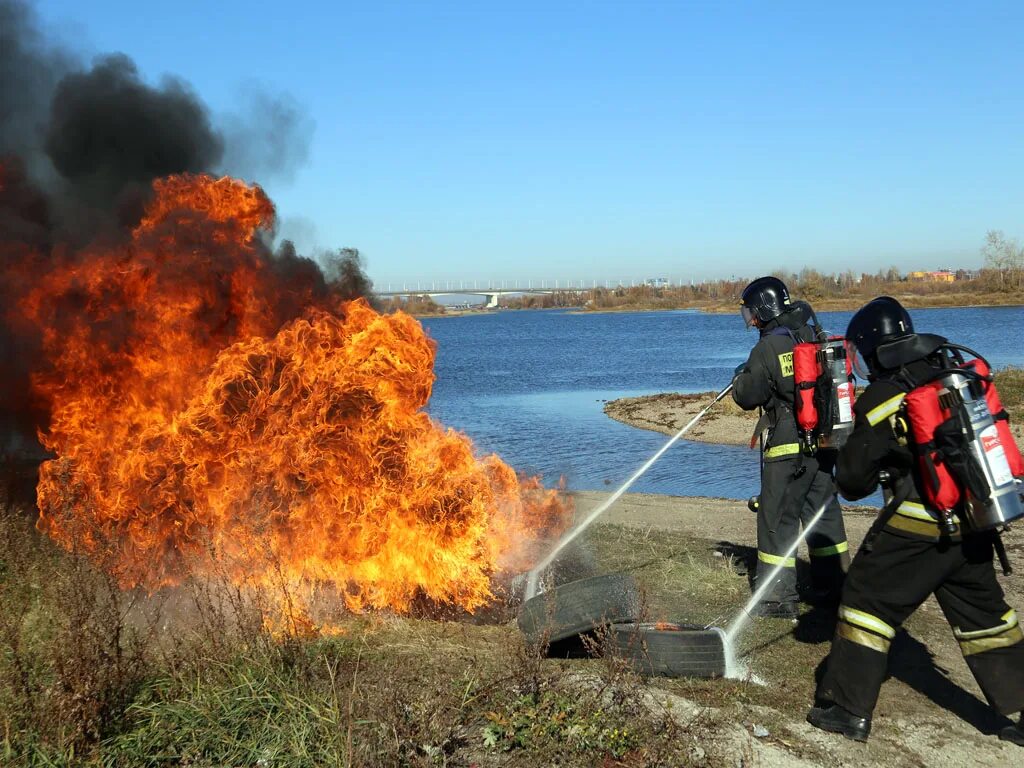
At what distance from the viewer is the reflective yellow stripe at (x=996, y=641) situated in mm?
4504

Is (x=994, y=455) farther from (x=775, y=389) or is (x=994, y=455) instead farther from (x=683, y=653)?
(x=775, y=389)

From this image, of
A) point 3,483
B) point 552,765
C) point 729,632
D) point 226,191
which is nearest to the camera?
point 552,765

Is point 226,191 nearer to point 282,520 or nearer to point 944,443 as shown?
point 282,520

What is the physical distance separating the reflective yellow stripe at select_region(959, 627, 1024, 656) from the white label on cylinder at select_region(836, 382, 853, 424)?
2064 mm

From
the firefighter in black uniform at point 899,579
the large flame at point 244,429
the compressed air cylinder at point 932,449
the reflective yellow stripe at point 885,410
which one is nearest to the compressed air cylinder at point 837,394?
the firefighter in black uniform at point 899,579

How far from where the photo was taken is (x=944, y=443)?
4324mm

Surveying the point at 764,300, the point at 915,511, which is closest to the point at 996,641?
the point at 915,511

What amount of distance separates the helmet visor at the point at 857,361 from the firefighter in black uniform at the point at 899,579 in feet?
0.73

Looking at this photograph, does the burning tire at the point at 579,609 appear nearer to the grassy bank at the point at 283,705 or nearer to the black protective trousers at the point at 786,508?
the grassy bank at the point at 283,705

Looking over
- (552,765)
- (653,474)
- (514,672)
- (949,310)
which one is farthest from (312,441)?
(949,310)

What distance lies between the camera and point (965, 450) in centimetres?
427

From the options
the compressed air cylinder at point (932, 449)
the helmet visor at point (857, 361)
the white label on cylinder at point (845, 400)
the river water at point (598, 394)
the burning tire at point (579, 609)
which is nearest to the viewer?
the compressed air cylinder at point (932, 449)

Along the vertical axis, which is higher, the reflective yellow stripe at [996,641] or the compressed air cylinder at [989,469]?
the compressed air cylinder at [989,469]

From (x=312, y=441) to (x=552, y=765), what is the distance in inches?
132
